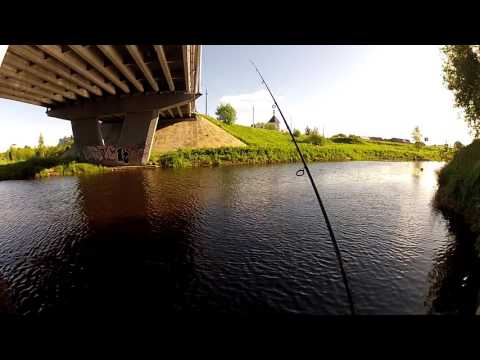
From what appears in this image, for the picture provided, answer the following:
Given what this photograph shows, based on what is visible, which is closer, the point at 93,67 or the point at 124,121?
the point at 93,67

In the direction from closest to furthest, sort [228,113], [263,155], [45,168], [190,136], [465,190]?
1. [465,190]
2. [45,168]
3. [263,155]
4. [190,136]
5. [228,113]

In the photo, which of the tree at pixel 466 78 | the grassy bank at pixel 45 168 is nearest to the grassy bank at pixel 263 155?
the grassy bank at pixel 45 168

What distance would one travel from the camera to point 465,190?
18.8m

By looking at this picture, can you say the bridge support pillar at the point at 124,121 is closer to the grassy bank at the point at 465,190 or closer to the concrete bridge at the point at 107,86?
the concrete bridge at the point at 107,86

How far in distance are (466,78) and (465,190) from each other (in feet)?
38.7

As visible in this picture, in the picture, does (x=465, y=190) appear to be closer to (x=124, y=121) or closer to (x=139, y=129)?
(x=139, y=129)

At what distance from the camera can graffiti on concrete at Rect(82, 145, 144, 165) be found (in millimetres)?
47219

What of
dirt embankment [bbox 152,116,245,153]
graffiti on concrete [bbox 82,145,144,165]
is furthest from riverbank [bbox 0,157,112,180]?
dirt embankment [bbox 152,116,245,153]

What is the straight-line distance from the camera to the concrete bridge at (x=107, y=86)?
2452 cm

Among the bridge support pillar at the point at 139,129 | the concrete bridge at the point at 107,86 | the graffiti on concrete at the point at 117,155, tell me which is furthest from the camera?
the graffiti on concrete at the point at 117,155

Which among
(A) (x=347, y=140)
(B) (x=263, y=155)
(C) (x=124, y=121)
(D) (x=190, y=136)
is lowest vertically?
(B) (x=263, y=155)

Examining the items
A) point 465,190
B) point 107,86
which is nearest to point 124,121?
point 107,86

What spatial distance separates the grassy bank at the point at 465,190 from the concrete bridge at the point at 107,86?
896 inches

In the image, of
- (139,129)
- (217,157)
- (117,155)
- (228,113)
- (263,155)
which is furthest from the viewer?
(228,113)
